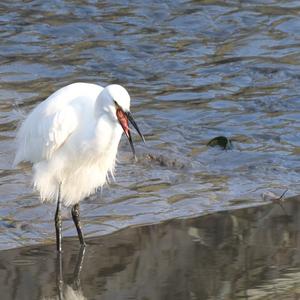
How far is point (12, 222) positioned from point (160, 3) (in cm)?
643

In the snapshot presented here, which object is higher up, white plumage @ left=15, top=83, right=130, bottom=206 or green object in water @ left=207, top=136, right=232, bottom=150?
white plumage @ left=15, top=83, right=130, bottom=206

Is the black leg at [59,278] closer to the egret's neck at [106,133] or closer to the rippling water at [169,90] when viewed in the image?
the rippling water at [169,90]

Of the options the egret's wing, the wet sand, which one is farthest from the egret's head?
the wet sand

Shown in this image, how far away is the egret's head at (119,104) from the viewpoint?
611cm

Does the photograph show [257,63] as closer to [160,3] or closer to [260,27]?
[260,27]

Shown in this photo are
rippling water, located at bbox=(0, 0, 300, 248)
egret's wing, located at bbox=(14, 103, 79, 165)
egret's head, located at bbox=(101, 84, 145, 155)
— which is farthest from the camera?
rippling water, located at bbox=(0, 0, 300, 248)

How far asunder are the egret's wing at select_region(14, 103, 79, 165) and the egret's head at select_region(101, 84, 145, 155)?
42 cm

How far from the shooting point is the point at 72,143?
21.7 ft

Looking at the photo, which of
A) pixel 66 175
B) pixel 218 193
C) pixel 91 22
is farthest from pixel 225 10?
pixel 66 175

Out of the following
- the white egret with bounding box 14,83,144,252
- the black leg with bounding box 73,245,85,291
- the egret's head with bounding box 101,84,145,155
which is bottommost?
the black leg with bounding box 73,245,85,291

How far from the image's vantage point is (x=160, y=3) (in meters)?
12.9

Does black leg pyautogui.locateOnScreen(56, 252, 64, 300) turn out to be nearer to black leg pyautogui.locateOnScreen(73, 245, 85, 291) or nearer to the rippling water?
black leg pyautogui.locateOnScreen(73, 245, 85, 291)

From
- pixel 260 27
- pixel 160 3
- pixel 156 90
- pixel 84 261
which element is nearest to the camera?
pixel 84 261

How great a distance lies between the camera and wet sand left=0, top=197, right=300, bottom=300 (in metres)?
5.79
